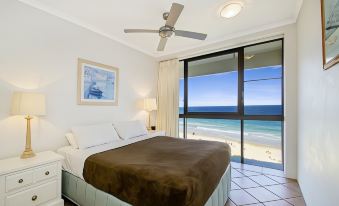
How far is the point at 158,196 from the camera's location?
116 centimetres

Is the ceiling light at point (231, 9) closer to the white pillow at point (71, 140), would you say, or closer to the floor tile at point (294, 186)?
the floor tile at point (294, 186)

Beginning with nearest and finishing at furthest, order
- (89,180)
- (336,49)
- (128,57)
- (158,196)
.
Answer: (336,49)
(158,196)
(89,180)
(128,57)

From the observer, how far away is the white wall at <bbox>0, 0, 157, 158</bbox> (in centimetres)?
187

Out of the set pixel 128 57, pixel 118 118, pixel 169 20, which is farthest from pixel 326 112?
pixel 128 57

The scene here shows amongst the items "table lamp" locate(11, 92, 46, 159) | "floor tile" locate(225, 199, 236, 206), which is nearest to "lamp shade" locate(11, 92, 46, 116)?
"table lamp" locate(11, 92, 46, 159)

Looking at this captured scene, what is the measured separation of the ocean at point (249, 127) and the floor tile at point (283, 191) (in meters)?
0.97

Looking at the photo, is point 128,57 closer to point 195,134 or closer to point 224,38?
point 224,38

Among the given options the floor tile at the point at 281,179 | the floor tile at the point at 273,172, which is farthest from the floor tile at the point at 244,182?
the floor tile at the point at 273,172

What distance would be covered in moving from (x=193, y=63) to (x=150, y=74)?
1134mm

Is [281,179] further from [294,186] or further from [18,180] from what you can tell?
[18,180]

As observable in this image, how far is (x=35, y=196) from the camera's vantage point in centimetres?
164

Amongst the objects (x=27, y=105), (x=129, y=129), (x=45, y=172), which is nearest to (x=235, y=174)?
(x=129, y=129)

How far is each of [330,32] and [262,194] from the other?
6.70 feet

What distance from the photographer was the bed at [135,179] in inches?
46.0
